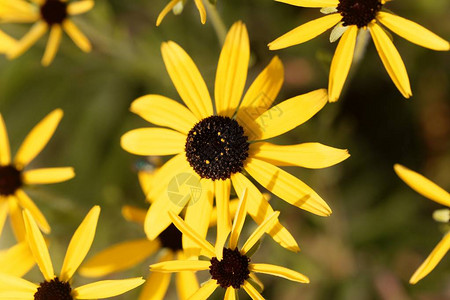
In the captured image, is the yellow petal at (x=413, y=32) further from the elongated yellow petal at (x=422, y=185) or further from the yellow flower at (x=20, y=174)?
the yellow flower at (x=20, y=174)

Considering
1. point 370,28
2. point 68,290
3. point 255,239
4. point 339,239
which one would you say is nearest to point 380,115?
point 339,239

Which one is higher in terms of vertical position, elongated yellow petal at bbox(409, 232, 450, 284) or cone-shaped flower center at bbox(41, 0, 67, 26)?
cone-shaped flower center at bbox(41, 0, 67, 26)

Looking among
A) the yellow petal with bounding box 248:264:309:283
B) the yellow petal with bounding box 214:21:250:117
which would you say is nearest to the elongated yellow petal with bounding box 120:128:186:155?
the yellow petal with bounding box 214:21:250:117

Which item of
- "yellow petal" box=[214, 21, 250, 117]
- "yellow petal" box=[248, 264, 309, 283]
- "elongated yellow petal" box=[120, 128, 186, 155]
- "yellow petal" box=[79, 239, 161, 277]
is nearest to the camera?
"yellow petal" box=[248, 264, 309, 283]

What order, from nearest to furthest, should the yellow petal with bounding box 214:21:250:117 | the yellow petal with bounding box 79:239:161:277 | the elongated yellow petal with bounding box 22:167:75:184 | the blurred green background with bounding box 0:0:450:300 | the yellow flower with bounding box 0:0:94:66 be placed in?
the yellow petal with bounding box 214:21:250:117 → the elongated yellow petal with bounding box 22:167:75:184 → the yellow petal with bounding box 79:239:161:277 → the yellow flower with bounding box 0:0:94:66 → the blurred green background with bounding box 0:0:450:300

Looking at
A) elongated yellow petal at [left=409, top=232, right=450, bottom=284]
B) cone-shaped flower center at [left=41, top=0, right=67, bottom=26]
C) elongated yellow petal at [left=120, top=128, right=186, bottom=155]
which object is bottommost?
elongated yellow petal at [left=409, top=232, right=450, bottom=284]

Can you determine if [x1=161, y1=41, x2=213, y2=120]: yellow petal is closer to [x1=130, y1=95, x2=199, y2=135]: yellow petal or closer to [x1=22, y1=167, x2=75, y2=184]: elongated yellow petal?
[x1=130, y1=95, x2=199, y2=135]: yellow petal
